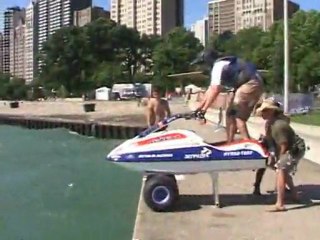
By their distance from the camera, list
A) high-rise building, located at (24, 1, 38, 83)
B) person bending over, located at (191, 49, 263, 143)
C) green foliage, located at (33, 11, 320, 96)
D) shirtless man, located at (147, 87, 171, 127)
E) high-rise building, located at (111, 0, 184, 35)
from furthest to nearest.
→ high-rise building, located at (24, 1, 38, 83) → high-rise building, located at (111, 0, 184, 35) → green foliage, located at (33, 11, 320, 96) → shirtless man, located at (147, 87, 171, 127) → person bending over, located at (191, 49, 263, 143)

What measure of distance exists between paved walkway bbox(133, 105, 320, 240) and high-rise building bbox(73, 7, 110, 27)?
165 m

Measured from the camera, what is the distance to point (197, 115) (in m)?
9.13

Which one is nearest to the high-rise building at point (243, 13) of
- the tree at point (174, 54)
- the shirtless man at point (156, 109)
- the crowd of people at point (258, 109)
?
the tree at point (174, 54)

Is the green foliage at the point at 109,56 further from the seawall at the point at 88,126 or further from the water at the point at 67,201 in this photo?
the water at the point at 67,201

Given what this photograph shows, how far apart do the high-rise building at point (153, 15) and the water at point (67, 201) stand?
133 meters

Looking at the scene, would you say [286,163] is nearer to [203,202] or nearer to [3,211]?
[203,202]

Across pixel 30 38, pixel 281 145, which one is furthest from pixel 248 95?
pixel 30 38

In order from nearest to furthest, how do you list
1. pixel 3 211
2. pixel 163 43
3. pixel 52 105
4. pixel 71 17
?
pixel 3 211 < pixel 52 105 < pixel 163 43 < pixel 71 17

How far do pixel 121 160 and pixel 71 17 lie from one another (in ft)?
588

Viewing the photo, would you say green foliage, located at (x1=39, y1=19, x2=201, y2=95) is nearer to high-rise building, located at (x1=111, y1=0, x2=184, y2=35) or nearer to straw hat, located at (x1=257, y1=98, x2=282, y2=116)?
high-rise building, located at (x1=111, y1=0, x2=184, y2=35)

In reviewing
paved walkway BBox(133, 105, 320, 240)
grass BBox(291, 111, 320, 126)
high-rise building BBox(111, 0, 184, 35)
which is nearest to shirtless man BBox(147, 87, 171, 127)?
paved walkway BBox(133, 105, 320, 240)

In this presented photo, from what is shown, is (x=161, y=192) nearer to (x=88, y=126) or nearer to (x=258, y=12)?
(x=88, y=126)

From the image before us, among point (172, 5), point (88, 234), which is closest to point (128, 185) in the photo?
point (88, 234)

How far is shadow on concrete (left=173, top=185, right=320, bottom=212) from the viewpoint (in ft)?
32.1
